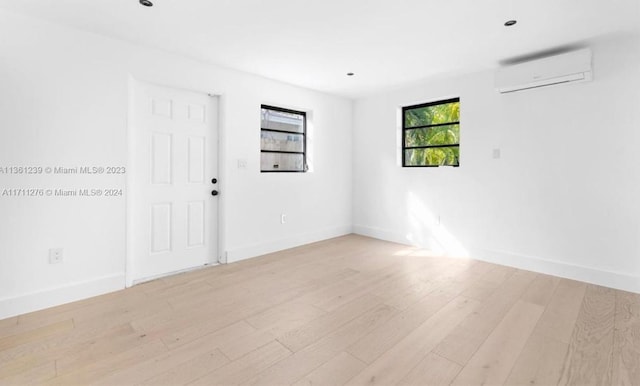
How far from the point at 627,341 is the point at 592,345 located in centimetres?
28

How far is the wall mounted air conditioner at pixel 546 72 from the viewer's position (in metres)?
2.83

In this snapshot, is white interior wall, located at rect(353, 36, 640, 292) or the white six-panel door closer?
white interior wall, located at rect(353, 36, 640, 292)

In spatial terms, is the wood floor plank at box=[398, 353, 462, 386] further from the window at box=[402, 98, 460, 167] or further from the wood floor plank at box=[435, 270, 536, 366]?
the window at box=[402, 98, 460, 167]

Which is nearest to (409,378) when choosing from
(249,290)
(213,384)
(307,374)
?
(307,374)

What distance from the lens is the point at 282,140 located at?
171 inches

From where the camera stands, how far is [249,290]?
2805mm

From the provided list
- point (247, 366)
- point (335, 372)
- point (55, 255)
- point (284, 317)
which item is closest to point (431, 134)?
point (284, 317)

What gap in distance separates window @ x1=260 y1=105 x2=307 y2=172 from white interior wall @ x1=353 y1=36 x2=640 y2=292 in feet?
4.71

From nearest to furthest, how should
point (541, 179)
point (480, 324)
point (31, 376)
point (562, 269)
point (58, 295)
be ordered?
point (31, 376) → point (480, 324) → point (58, 295) → point (562, 269) → point (541, 179)

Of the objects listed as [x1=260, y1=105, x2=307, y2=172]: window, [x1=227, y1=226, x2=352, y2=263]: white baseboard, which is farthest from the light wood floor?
[x1=260, y1=105, x2=307, y2=172]: window

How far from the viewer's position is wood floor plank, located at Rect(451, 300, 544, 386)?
1617 mm

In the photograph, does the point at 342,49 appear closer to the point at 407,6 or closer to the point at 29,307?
the point at 407,6

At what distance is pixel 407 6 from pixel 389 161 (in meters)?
2.67

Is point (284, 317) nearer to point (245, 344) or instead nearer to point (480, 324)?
point (245, 344)
